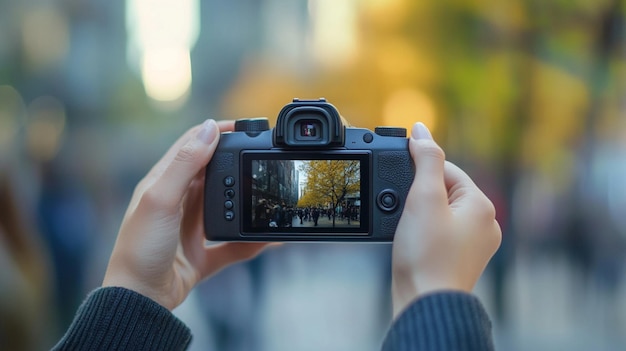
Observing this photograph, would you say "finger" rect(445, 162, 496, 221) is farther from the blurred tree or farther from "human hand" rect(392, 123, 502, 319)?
the blurred tree

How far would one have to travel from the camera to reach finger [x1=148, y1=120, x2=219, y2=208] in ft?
2.32

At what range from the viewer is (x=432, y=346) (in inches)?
18.9

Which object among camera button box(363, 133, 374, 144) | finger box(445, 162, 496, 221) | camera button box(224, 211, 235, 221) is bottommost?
camera button box(224, 211, 235, 221)

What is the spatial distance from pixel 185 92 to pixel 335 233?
91 cm

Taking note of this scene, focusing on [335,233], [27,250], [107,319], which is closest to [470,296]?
[335,233]

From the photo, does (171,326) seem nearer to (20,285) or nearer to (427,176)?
(427,176)

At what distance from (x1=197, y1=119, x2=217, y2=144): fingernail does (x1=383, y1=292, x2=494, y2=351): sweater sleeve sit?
0.39 metres

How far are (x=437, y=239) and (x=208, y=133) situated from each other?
37cm

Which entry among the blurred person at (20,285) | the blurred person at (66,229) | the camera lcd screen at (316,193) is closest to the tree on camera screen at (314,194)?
the camera lcd screen at (316,193)

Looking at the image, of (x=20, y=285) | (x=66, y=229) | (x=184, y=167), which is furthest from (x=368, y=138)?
(x=20, y=285)

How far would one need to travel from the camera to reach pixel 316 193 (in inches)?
28.8

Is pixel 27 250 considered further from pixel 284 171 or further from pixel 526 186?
pixel 526 186

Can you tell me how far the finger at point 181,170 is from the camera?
2.32 feet

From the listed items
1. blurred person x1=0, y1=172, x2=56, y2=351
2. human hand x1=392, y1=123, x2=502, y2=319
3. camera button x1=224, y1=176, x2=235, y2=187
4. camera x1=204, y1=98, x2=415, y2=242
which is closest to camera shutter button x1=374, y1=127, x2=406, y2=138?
camera x1=204, y1=98, x2=415, y2=242
